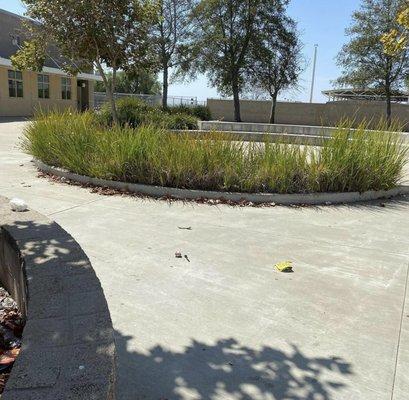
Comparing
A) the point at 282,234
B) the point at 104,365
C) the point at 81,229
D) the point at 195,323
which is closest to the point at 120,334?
the point at 195,323

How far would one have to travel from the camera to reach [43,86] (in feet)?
108

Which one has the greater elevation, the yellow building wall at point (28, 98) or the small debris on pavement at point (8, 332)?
the yellow building wall at point (28, 98)

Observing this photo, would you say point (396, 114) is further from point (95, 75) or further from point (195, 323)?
point (195, 323)

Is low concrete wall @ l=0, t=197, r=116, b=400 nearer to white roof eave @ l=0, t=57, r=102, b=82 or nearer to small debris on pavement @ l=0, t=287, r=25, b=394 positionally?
small debris on pavement @ l=0, t=287, r=25, b=394

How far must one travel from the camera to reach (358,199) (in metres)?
7.53

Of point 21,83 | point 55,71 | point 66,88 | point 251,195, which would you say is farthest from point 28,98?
point 251,195

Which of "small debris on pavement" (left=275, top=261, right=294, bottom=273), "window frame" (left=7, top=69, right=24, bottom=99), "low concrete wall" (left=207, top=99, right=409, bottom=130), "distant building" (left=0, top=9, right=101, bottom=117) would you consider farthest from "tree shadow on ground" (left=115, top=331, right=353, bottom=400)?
"window frame" (left=7, top=69, right=24, bottom=99)

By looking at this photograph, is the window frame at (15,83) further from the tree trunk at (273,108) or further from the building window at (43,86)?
the tree trunk at (273,108)

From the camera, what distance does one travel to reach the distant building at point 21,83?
28938 mm

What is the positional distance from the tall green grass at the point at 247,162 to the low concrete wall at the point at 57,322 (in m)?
3.95

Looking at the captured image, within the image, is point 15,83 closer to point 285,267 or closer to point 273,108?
point 273,108

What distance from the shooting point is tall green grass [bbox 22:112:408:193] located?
7316mm

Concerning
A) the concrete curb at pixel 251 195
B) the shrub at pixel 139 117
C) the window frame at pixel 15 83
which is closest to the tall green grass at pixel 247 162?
the concrete curb at pixel 251 195

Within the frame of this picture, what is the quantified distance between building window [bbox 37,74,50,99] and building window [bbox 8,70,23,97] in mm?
1928
